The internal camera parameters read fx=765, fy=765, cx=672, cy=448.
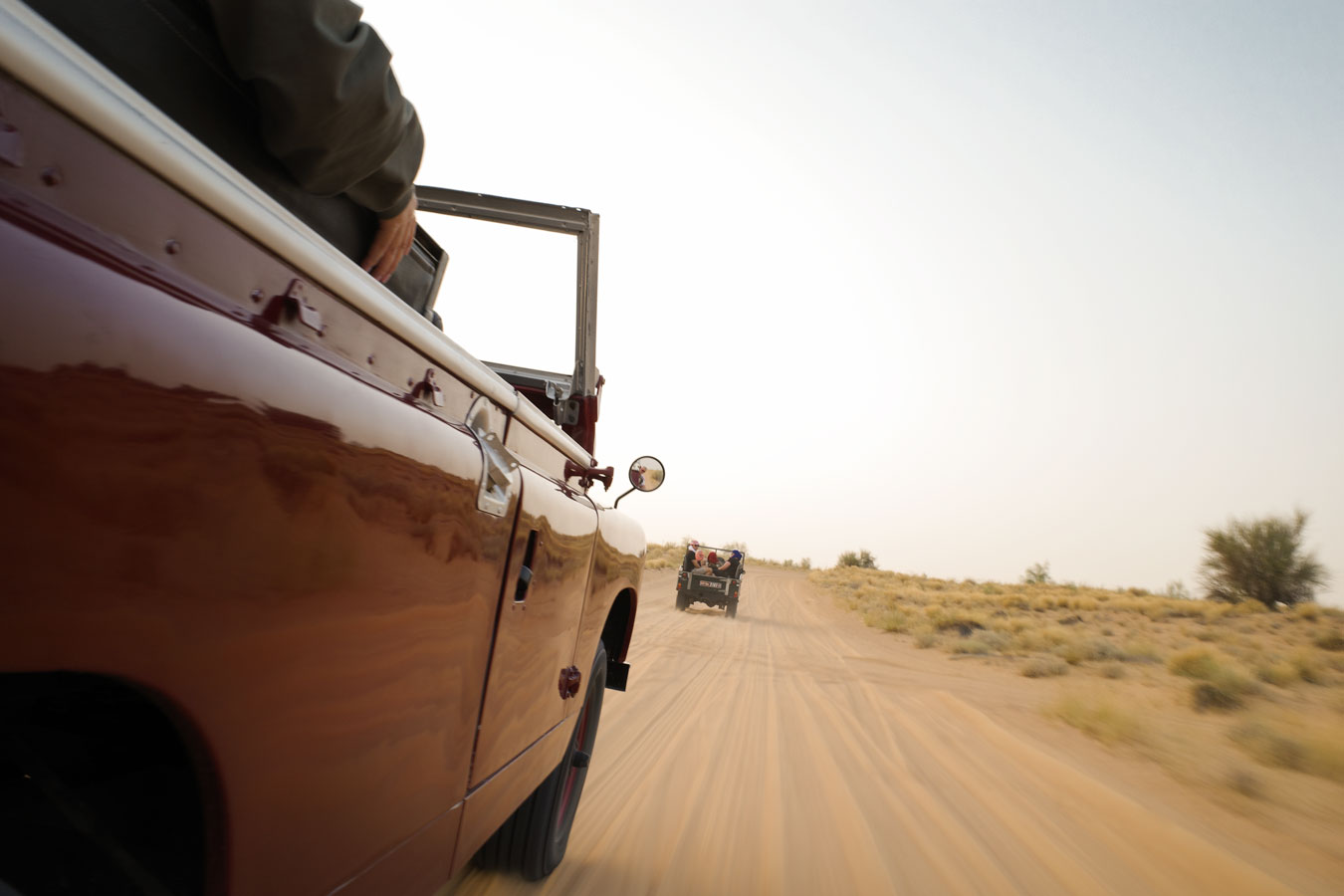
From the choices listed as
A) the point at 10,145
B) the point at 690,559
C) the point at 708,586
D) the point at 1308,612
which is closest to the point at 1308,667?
the point at 1308,612

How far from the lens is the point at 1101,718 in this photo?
7.25 metres

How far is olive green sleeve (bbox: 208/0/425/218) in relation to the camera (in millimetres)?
1039

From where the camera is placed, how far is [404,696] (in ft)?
3.82

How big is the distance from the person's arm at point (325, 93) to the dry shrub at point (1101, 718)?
7.65m

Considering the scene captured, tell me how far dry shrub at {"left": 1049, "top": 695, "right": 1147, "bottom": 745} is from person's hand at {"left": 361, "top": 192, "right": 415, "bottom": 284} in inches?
293

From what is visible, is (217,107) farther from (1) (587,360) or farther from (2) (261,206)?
(1) (587,360)

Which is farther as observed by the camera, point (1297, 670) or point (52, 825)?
point (1297, 670)

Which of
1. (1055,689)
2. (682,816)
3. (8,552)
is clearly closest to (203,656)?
(8,552)

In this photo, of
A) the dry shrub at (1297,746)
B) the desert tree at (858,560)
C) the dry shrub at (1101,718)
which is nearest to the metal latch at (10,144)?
the dry shrub at (1297,746)

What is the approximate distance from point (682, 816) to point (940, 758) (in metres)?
2.71

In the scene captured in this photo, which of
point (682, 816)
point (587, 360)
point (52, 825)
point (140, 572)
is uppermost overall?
point (587, 360)

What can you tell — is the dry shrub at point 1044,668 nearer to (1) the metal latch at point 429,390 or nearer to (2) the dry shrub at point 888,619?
(2) the dry shrub at point 888,619

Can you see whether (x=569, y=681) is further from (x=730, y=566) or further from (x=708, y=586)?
(x=730, y=566)

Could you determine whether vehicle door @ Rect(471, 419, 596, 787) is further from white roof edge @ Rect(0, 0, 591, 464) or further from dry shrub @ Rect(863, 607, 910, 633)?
dry shrub @ Rect(863, 607, 910, 633)
